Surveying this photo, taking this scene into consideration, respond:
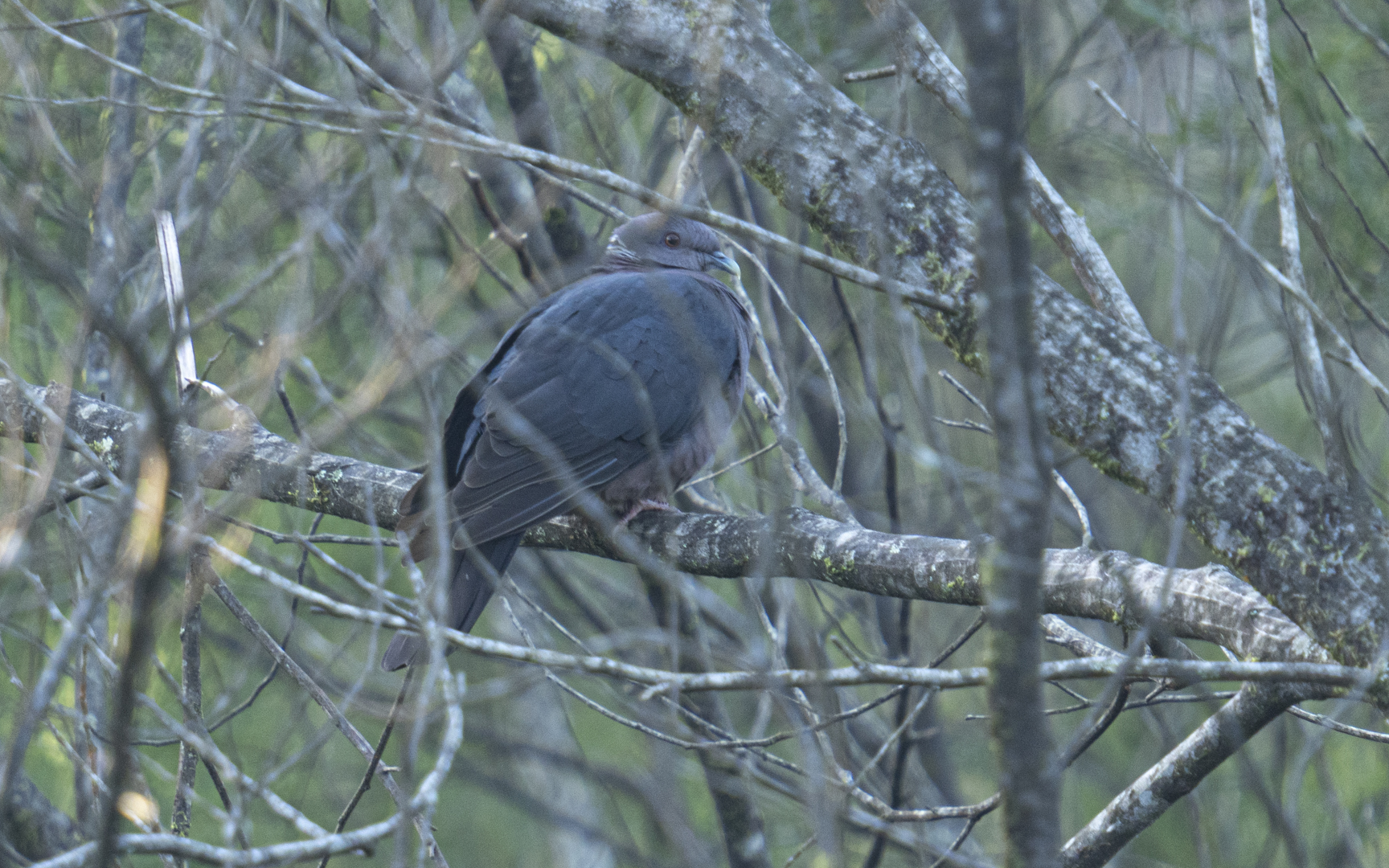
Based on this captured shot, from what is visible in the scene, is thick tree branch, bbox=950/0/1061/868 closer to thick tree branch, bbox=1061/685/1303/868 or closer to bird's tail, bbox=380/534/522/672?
thick tree branch, bbox=1061/685/1303/868

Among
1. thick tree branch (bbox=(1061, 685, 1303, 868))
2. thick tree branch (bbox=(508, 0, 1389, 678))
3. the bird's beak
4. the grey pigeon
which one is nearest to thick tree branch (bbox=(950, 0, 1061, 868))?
thick tree branch (bbox=(508, 0, 1389, 678))

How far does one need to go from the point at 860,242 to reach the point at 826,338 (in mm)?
2899

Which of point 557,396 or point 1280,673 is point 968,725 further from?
point 1280,673

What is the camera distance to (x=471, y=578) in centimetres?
317

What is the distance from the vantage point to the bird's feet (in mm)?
3480

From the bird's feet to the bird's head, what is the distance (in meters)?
1.22

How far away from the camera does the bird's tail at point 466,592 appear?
9.70 feet

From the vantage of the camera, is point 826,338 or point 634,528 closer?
point 634,528

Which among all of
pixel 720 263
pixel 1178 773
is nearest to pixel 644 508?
pixel 720 263

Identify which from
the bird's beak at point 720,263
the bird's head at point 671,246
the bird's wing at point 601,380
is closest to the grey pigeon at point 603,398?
the bird's wing at point 601,380

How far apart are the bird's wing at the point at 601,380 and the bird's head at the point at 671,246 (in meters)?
0.64

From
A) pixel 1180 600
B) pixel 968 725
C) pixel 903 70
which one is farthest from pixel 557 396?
pixel 968 725

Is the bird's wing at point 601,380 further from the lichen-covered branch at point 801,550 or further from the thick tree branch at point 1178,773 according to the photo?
the thick tree branch at point 1178,773

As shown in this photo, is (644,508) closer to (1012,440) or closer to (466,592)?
(466,592)
